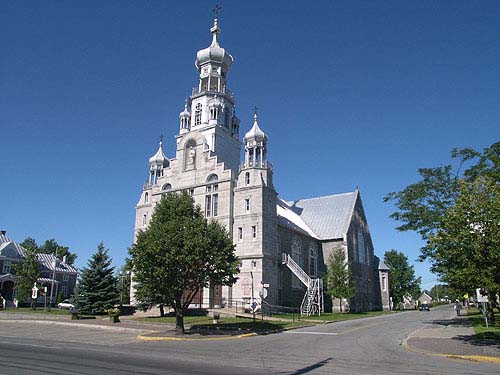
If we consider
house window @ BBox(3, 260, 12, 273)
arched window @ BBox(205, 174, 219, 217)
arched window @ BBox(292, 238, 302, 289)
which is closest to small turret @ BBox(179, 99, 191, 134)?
arched window @ BBox(205, 174, 219, 217)

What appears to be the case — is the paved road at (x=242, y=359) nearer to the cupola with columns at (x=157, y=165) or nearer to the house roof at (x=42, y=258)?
the cupola with columns at (x=157, y=165)

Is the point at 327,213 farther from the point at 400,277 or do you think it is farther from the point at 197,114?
the point at 400,277

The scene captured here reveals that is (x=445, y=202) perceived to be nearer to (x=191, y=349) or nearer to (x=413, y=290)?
(x=191, y=349)

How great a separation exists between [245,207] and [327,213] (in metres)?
20.3

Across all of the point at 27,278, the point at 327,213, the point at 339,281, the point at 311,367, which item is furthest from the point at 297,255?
the point at 311,367

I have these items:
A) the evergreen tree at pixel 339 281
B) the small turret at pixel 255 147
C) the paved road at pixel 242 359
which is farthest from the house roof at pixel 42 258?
the paved road at pixel 242 359

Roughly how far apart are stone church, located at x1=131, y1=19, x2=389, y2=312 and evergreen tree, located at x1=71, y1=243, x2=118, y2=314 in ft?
26.3

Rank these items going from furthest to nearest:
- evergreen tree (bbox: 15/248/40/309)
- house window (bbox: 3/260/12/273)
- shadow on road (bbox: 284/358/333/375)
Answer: house window (bbox: 3/260/12/273) → evergreen tree (bbox: 15/248/40/309) → shadow on road (bbox: 284/358/333/375)

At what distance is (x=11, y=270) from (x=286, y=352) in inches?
2154

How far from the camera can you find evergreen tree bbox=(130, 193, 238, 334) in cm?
2341

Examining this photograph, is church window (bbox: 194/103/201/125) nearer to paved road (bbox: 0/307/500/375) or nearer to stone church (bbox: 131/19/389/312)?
stone church (bbox: 131/19/389/312)

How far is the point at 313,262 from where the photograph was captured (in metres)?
51.3

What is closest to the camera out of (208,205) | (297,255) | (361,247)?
(208,205)

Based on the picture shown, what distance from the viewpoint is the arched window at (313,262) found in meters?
50.4
